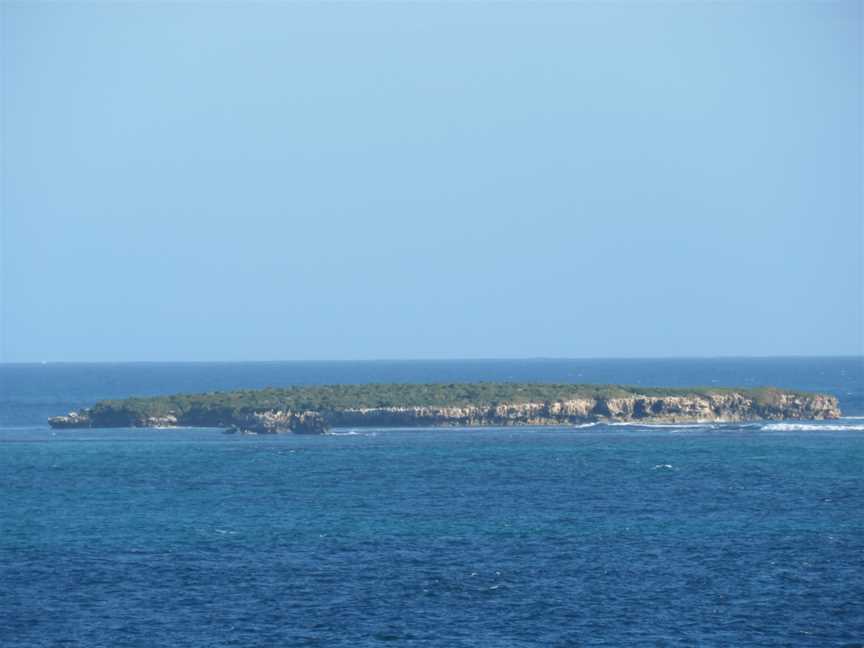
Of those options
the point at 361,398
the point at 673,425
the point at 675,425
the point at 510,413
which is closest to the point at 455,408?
the point at 510,413

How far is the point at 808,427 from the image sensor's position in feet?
369

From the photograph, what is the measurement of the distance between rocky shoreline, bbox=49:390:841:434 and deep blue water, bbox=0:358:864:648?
66.5 ft

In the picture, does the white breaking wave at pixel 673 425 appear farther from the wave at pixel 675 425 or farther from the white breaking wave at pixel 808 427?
the white breaking wave at pixel 808 427

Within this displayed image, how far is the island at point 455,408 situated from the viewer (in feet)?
398

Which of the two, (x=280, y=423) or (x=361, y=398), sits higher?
(x=361, y=398)

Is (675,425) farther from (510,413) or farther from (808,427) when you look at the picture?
(510,413)

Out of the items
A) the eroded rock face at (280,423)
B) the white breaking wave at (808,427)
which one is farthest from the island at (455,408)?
the white breaking wave at (808,427)

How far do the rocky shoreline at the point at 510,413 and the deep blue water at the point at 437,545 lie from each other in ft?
66.5

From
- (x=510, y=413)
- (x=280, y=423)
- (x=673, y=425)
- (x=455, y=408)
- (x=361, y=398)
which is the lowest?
(x=673, y=425)

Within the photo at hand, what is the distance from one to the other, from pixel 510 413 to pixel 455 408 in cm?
505

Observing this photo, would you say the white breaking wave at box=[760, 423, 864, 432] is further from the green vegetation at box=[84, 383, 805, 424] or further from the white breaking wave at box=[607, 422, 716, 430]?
the green vegetation at box=[84, 383, 805, 424]

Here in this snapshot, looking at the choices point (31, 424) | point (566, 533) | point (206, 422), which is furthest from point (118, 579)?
point (31, 424)

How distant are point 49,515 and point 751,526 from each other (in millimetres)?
34962

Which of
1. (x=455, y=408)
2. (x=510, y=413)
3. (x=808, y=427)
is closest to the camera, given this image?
(x=808, y=427)
